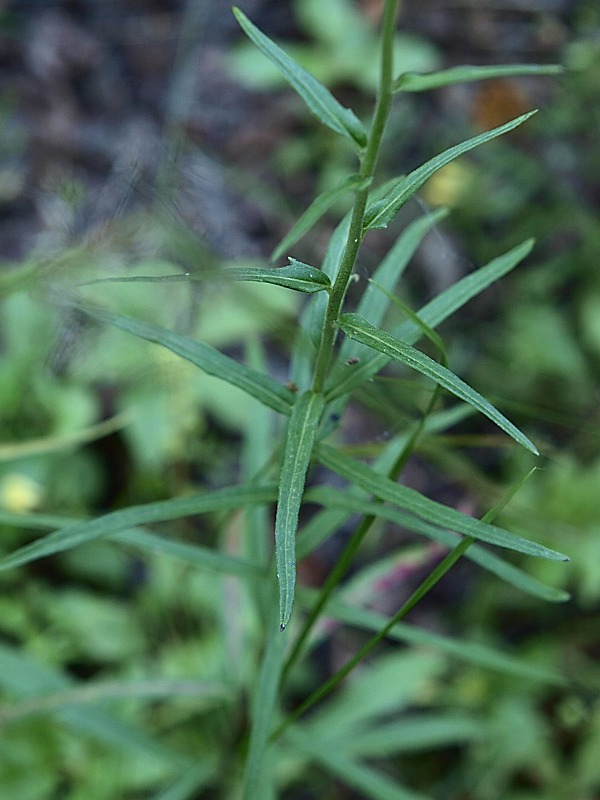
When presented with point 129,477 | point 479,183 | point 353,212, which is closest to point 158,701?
point 129,477

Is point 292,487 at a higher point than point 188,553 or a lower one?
higher

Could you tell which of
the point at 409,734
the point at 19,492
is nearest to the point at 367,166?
the point at 409,734

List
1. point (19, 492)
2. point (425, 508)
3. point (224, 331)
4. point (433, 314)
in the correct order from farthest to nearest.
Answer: point (224, 331)
point (19, 492)
point (433, 314)
point (425, 508)

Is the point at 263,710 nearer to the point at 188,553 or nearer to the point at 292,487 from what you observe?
the point at 188,553

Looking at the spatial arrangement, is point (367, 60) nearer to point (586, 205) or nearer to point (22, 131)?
point (586, 205)

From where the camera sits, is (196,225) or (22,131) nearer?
(196,225)

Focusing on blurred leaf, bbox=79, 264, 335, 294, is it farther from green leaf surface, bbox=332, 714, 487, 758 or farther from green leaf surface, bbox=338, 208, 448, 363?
green leaf surface, bbox=332, 714, 487, 758
